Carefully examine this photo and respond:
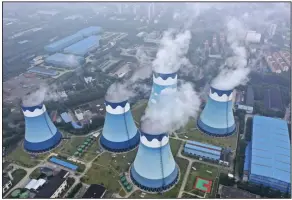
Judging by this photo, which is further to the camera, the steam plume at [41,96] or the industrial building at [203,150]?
the steam plume at [41,96]

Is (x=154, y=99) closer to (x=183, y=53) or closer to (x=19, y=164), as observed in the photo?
(x=19, y=164)

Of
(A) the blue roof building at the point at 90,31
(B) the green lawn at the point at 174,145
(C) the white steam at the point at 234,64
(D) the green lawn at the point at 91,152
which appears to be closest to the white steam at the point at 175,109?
(B) the green lawn at the point at 174,145

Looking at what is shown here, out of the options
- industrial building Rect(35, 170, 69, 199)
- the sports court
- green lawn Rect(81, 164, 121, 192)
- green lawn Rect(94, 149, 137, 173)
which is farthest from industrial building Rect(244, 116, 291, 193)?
industrial building Rect(35, 170, 69, 199)

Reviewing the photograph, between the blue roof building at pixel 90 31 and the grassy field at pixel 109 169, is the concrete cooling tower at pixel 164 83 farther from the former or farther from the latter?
the blue roof building at pixel 90 31

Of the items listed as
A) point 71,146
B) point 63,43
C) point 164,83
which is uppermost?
point 164,83

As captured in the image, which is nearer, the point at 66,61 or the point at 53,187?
the point at 53,187

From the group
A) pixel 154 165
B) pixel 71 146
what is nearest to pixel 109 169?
pixel 71 146

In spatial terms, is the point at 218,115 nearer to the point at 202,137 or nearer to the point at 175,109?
the point at 202,137

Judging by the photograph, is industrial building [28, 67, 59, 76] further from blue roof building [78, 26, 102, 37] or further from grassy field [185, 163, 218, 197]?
grassy field [185, 163, 218, 197]
